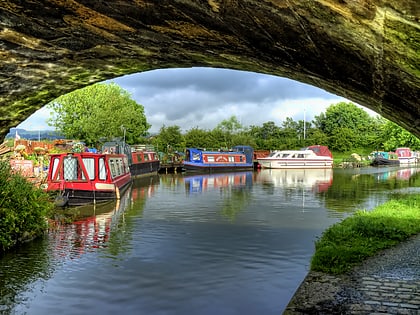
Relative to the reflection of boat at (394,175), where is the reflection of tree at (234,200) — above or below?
below

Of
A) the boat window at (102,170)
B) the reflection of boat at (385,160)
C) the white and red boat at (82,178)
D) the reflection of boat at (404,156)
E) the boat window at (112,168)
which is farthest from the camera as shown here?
the reflection of boat at (404,156)

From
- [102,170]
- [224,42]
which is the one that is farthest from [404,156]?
[224,42]

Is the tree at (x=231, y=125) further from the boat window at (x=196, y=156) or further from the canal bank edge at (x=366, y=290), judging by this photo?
the canal bank edge at (x=366, y=290)

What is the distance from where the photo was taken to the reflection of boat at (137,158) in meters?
38.5

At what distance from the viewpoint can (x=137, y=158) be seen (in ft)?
132

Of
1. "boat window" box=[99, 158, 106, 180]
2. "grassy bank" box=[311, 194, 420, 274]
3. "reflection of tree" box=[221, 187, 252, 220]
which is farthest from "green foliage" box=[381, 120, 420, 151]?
"grassy bank" box=[311, 194, 420, 274]

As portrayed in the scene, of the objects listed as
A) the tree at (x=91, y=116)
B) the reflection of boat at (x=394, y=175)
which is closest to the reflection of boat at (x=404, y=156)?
the reflection of boat at (x=394, y=175)

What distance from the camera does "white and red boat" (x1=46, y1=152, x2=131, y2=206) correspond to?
21453mm

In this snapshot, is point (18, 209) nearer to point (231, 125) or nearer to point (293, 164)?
point (293, 164)

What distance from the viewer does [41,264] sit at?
1093 cm

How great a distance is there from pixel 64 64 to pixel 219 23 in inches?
66.3

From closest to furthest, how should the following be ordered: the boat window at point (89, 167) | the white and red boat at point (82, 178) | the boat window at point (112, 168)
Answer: the white and red boat at point (82, 178), the boat window at point (89, 167), the boat window at point (112, 168)

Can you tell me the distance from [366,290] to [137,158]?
34177 millimetres

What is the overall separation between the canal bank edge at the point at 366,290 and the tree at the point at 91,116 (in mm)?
41623
